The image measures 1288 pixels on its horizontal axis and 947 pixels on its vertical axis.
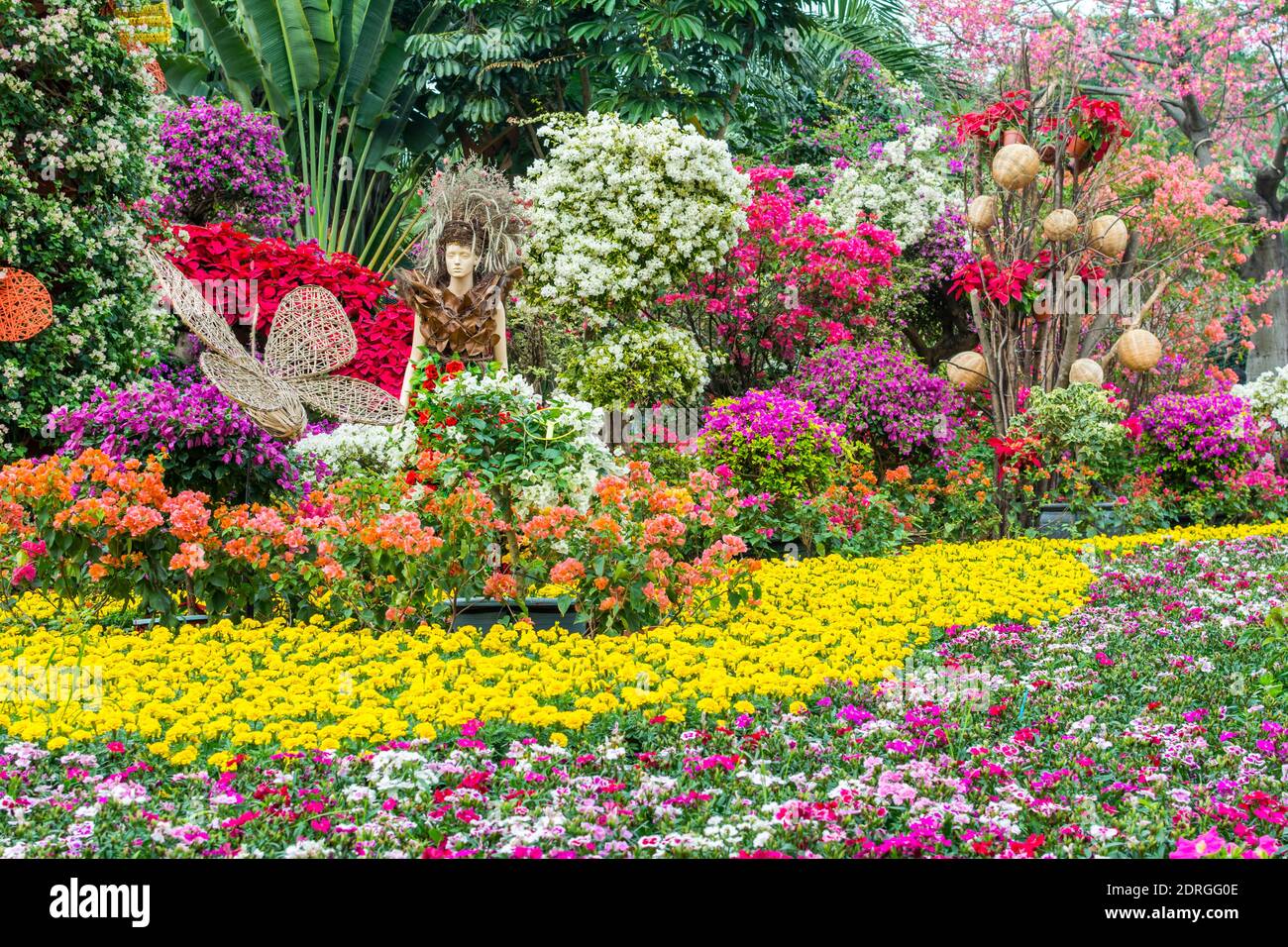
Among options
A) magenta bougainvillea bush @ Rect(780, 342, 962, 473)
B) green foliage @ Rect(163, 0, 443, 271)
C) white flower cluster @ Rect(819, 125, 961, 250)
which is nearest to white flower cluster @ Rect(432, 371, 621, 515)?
magenta bougainvillea bush @ Rect(780, 342, 962, 473)

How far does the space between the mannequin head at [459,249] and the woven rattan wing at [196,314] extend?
1.27 metres

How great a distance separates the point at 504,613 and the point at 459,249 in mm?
2641

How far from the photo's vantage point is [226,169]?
487 inches

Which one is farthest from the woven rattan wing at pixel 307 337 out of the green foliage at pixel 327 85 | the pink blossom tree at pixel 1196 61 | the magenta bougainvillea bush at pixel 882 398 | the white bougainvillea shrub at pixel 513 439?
the pink blossom tree at pixel 1196 61

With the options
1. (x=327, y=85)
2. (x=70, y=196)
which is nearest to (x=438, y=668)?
(x=70, y=196)

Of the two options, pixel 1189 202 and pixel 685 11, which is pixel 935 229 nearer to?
pixel 1189 202

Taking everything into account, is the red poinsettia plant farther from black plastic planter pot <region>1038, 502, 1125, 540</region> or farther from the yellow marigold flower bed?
the yellow marigold flower bed

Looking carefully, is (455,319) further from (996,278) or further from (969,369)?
(969,369)

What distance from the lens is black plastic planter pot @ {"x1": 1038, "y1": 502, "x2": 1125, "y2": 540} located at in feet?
27.1

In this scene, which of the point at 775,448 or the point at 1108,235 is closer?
the point at 775,448

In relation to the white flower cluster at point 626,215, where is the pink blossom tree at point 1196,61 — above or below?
above

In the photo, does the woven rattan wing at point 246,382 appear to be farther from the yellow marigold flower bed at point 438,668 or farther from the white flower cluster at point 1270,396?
the white flower cluster at point 1270,396

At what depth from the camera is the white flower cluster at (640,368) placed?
9906 millimetres

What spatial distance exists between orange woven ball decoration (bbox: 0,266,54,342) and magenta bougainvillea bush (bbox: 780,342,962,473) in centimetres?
516
